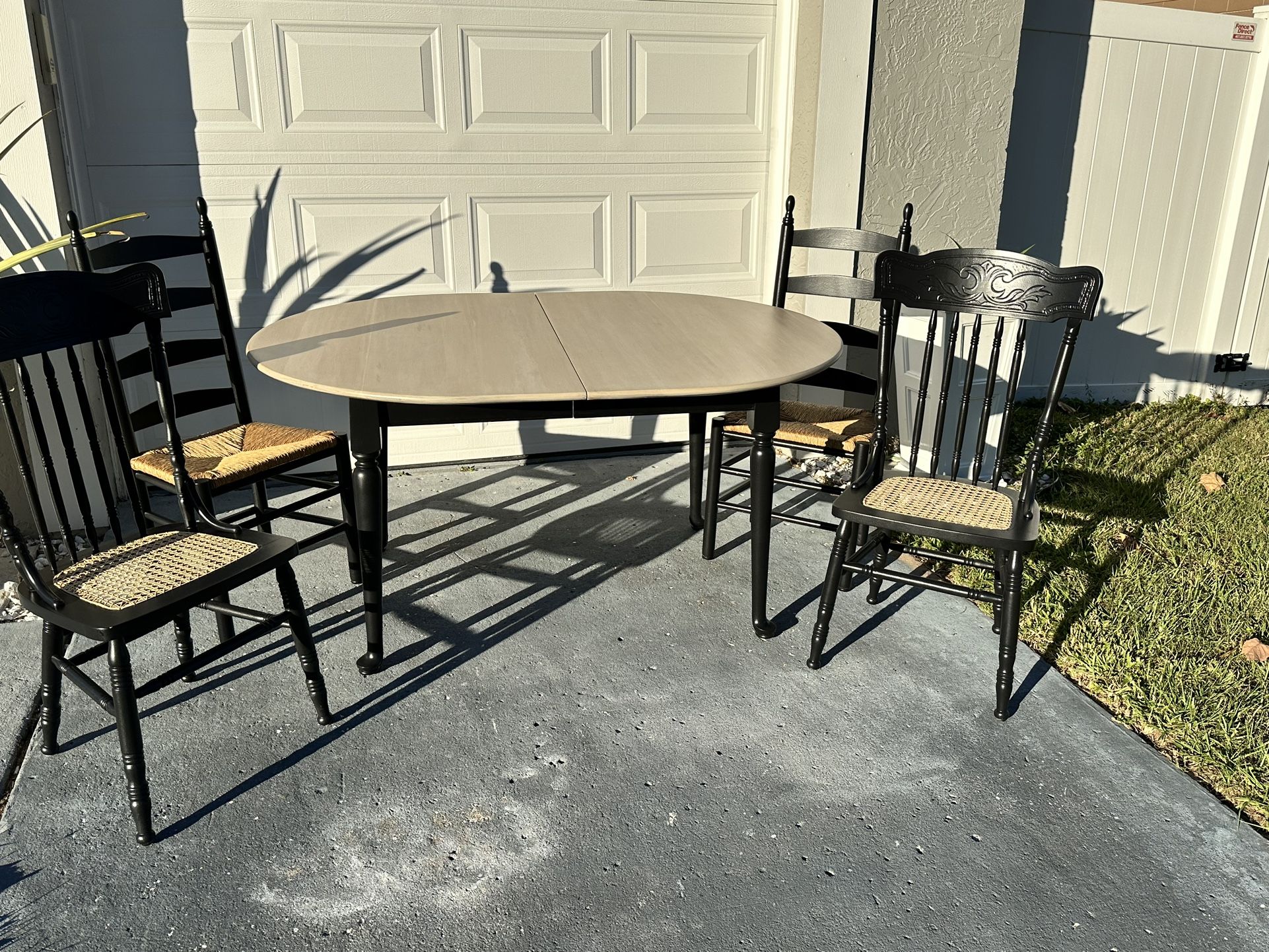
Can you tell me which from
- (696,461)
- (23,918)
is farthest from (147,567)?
(696,461)

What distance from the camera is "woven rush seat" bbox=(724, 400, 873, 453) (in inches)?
113

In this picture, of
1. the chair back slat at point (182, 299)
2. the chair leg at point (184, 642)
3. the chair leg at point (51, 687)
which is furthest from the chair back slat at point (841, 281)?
the chair leg at point (51, 687)

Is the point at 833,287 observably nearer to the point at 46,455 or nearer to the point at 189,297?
the point at 189,297

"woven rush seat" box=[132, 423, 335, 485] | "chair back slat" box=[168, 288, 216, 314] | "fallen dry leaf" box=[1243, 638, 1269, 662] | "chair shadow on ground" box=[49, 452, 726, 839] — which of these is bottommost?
"chair shadow on ground" box=[49, 452, 726, 839]

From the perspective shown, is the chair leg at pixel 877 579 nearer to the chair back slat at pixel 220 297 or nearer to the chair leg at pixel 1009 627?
the chair leg at pixel 1009 627

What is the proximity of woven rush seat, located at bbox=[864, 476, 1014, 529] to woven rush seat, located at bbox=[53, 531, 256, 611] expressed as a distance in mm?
1522

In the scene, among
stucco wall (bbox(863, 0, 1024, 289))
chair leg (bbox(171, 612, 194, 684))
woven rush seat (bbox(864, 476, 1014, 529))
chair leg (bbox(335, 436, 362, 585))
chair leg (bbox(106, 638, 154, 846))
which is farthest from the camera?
stucco wall (bbox(863, 0, 1024, 289))

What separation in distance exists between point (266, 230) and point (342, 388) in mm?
1763

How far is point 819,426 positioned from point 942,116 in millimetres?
1573

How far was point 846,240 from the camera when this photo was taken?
3.16 meters

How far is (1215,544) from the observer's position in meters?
3.17

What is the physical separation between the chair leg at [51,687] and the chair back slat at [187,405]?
89 cm

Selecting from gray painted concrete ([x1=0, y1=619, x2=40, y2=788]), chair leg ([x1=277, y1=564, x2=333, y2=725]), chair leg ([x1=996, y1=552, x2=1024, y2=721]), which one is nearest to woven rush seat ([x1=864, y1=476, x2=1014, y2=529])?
chair leg ([x1=996, y1=552, x2=1024, y2=721])

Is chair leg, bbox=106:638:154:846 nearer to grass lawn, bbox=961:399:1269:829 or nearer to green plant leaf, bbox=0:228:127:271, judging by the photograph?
green plant leaf, bbox=0:228:127:271
